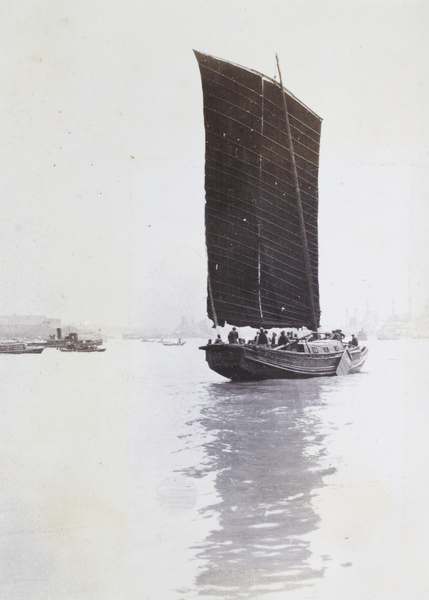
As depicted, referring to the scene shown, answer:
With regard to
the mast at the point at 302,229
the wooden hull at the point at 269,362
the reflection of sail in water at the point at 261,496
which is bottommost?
the reflection of sail in water at the point at 261,496

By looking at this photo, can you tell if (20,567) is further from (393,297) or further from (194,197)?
(393,297)

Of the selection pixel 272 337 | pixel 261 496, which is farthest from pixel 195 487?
pixel 272 337

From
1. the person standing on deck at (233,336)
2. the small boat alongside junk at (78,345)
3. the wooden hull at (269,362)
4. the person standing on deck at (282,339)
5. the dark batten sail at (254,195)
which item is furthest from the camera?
the person standing on deck at (282,339)

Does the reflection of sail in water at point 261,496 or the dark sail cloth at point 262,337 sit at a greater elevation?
the dark sail cloth at point 262,337

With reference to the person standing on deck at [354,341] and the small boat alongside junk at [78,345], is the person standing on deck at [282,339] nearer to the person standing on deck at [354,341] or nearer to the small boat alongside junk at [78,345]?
the person standing on deck at [354,341]

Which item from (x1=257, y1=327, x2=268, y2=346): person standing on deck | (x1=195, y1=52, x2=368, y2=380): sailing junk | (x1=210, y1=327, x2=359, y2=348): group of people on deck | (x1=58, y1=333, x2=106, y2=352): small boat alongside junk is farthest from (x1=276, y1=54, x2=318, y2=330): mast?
(x1=58, y1=333, x2=106, y2=352): small boat alongside junk

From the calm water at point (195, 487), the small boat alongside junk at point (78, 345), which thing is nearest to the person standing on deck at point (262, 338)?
the calm water at point (195, 487)

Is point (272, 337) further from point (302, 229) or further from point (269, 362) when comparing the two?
point (302, 229)

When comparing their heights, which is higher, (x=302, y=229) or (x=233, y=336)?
(x=302, y=229)
